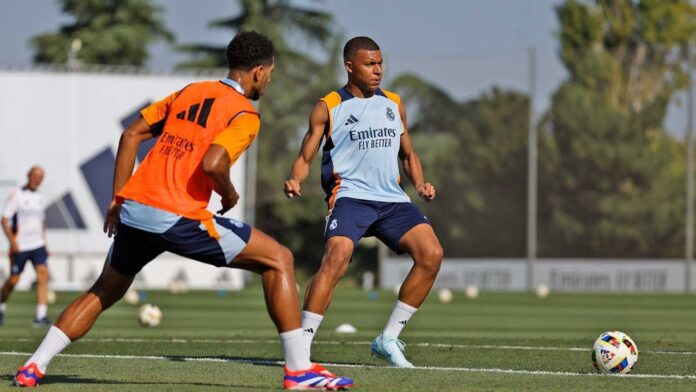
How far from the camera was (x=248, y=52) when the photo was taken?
799cm

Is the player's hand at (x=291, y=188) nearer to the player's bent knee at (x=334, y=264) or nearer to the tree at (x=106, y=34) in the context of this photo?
the player's bent knee at (x=334, y=264)

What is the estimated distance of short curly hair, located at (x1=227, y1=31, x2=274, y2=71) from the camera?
7.99 metres

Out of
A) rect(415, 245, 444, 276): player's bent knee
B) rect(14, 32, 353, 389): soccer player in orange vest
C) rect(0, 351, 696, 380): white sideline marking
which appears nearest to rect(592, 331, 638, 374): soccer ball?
rect(0, 351, 696, 380): white sideline marking

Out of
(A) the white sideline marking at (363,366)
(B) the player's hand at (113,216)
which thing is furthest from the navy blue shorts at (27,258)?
(B) the player's hand at (113,216)

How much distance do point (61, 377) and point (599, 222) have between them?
31293 millimetres

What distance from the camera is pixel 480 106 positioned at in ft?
134

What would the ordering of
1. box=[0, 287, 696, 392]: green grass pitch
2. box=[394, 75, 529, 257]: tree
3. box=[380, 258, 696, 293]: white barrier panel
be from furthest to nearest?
box=[394, 75, 529, 257]: tree < box=[380, 258, 696, 293]: white barrier panel < box=[0, 287, 696, 392]: green grass pitch

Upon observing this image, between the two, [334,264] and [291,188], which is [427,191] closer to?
[334,264]

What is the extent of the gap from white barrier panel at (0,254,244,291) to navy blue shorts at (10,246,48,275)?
14.2 meters

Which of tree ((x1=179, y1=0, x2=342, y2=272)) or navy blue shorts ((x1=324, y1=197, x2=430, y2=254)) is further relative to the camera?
tree ((x1=179, y1=0, x2=342, y2=272))

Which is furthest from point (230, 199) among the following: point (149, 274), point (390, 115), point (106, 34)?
point (106, 34)

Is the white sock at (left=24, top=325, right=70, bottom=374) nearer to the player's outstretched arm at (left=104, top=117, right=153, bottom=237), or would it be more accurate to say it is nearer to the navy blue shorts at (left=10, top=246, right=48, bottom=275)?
the player's outstretched arm at (left=104, top=117, right=153, bottom=237)

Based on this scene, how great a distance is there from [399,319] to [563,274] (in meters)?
29.1

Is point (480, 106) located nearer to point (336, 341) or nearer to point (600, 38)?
point (600, 38)
